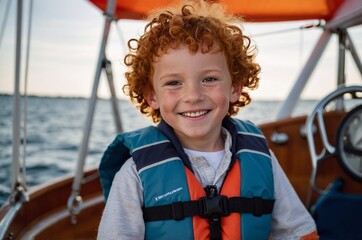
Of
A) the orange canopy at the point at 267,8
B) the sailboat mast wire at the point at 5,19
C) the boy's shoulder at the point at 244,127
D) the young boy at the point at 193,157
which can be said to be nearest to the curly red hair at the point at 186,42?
the young boy at the point at 193,157

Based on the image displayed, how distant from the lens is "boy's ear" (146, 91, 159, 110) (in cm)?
152

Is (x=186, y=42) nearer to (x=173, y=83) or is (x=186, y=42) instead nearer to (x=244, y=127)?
(x=173, y=83)

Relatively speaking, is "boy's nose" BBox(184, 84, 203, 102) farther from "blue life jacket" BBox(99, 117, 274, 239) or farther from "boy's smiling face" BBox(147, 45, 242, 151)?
"blue life jacket" BBox(99, 117, 274, 239)

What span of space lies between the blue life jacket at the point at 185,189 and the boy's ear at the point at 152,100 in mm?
68

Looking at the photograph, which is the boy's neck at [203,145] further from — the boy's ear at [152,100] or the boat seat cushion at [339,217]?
the boat seat cushion at [339,217]

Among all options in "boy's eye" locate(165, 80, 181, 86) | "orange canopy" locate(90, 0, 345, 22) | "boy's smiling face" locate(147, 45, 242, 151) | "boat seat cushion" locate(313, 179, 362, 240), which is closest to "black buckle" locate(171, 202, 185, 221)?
"boy's smiling face" locate(147, 45, 242, 151)

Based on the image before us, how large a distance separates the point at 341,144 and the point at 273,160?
31.7 inches

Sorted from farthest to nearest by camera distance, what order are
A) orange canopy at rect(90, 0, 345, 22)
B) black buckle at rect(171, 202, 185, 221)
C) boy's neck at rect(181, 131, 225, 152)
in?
1. orange canopy at rect(90, 0, 345, 22)
2. boy's neck at rect(181, 131, 225, 152)
3. black buckle at rect(171, 202, 185, 221)

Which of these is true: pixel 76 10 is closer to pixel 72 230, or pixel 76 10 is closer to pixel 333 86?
pixel 72 230

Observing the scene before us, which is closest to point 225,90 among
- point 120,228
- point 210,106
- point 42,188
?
point 210,106

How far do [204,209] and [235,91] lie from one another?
43 centimetres

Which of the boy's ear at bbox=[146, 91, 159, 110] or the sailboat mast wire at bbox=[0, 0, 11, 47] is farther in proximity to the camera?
the sailboat mast wire at bbox=[0, 0, 11, 47]

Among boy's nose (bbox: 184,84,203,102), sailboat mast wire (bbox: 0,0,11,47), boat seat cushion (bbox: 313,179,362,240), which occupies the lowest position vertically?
boat seat cushion (bbox: 313,179,362,240)

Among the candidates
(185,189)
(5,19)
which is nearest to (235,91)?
(185,189)
